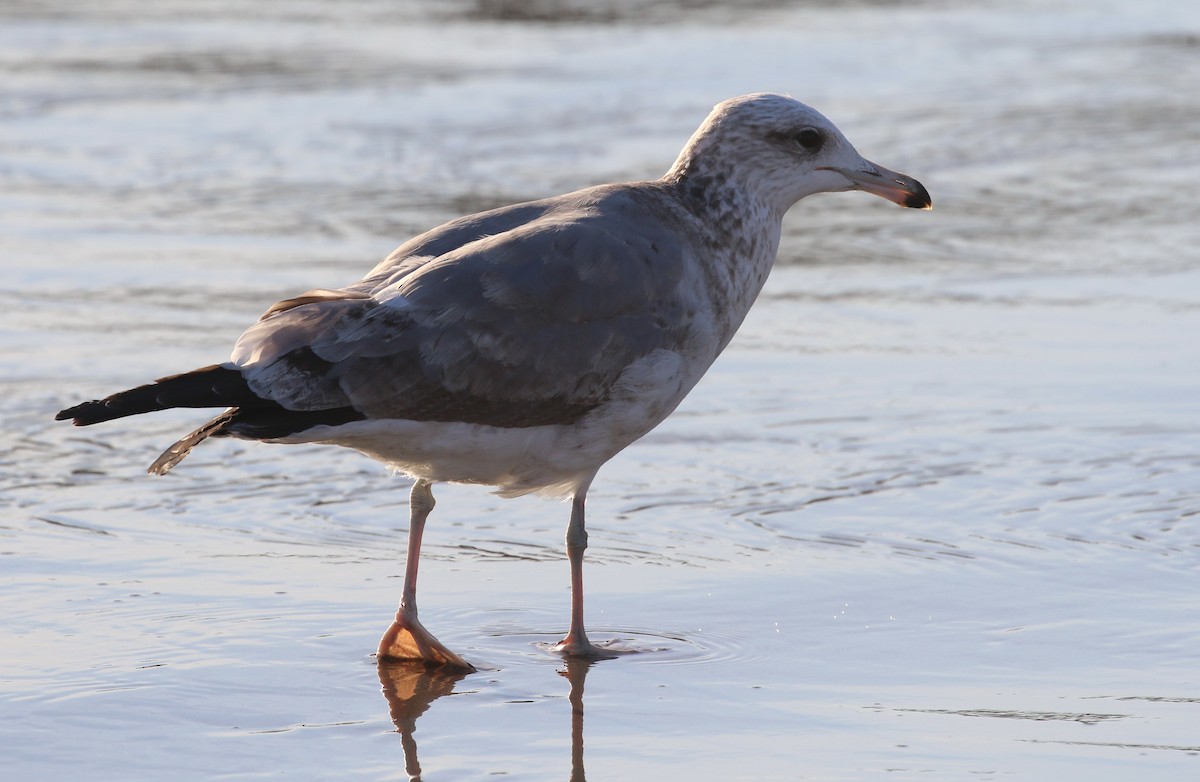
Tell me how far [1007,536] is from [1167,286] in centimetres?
373

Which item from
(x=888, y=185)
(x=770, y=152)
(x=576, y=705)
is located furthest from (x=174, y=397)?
(x=888, y=185)

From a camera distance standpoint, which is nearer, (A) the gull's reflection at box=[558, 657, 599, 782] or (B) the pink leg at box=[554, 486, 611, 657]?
(A) the gull's reflection at box=[558, 657, 599, 782]

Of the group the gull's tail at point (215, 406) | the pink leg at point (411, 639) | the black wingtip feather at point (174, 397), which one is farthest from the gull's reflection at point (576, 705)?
the black wingtip feather at point (174, 397)

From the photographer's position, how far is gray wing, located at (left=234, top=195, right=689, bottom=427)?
505 cm

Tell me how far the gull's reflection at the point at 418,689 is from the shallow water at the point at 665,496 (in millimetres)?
17

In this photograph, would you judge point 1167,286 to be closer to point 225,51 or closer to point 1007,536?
point 1007,536

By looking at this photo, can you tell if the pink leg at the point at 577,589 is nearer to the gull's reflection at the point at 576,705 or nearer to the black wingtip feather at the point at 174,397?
the gull's reflection at the point at 576,705

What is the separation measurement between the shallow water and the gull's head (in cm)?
120

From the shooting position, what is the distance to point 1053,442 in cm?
730

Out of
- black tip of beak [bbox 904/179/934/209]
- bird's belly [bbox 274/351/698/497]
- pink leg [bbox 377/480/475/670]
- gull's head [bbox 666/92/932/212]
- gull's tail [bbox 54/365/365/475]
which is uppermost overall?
gull's head [bbox 666/92/932/212]

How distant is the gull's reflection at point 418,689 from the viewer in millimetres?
4809

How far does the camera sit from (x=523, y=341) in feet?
17.2

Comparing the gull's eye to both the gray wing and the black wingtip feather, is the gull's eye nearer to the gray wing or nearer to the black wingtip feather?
the gray wing

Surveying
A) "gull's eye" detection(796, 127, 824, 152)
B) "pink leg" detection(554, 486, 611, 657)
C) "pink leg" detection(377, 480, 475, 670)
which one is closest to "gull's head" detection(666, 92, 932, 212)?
"gull's eye" detection(796, 127, 824, 152)
